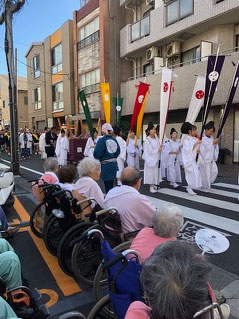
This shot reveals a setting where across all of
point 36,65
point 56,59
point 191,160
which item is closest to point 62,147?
point 191,160

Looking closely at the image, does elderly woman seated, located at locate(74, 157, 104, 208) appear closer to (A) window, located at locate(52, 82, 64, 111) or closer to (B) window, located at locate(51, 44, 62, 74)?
(A) window, located at locate(52, 82, 64, 111)

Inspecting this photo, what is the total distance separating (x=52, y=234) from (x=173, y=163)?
5.60 metres

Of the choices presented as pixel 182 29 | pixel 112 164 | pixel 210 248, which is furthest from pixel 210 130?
pixel 182 29

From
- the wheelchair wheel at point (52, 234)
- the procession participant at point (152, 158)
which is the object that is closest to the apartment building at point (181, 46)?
the procession participant at point (152, 158)

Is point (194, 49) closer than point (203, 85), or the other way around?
point (203, 85)

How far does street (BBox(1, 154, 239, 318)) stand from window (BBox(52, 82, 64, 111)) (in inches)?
707

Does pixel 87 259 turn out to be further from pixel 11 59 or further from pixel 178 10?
pixel 178 10

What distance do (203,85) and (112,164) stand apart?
4835 millimetres

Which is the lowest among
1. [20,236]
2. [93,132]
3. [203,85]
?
[20,236]

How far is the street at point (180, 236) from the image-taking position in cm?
309

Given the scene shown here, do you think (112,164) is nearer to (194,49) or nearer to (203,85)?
(203,85)

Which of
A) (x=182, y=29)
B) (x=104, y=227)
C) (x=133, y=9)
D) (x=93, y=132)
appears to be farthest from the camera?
(x=133, y=9)

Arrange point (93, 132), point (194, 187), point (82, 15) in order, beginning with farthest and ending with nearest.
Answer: point (82, 15), point (93, 132), point (194, 187)

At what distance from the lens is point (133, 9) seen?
1914cm
